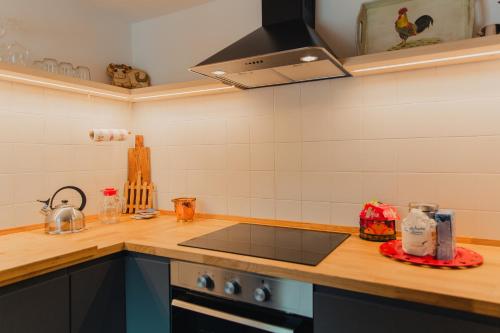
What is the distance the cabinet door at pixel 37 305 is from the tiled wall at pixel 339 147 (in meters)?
0.91

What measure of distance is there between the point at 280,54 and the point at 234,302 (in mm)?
935

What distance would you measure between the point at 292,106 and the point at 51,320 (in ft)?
4.49

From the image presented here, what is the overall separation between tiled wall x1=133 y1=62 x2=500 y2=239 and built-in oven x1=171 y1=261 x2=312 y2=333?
2.03 ft

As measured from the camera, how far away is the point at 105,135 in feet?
6.30

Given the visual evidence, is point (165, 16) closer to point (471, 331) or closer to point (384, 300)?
point (384, 300)

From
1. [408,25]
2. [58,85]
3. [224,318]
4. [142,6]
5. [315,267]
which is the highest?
[142,6]

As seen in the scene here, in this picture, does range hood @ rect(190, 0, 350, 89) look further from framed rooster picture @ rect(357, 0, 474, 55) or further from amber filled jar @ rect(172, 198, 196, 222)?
amber filled jar @ rect(172, 198, 196, 222)

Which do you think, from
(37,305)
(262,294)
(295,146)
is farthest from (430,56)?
(37,305)

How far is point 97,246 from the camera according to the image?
1424 millimetres

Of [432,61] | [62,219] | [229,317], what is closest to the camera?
[229,317]

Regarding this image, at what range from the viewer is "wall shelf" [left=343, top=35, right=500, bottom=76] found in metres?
1.21

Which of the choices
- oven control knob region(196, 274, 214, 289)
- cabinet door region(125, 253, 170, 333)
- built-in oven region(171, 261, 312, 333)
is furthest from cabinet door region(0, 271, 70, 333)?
oven control knob region(196, 274, 214, 289)

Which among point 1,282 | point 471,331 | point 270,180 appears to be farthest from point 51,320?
point 471,331

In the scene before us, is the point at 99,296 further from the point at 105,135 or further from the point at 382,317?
the point at 382,317
